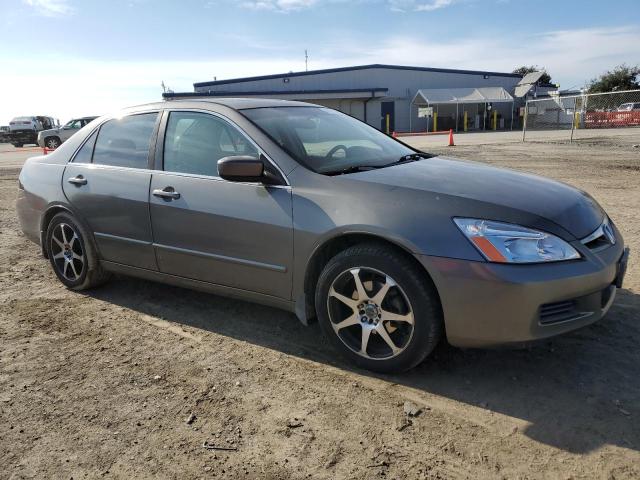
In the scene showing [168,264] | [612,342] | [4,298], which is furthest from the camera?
[4,298]

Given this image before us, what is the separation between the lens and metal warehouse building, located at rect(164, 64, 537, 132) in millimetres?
42719

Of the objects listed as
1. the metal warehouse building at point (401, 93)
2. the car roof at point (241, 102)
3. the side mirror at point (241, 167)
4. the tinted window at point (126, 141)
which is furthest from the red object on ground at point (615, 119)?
the side mirror at point (241, 167)

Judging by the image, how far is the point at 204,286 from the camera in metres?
3.68

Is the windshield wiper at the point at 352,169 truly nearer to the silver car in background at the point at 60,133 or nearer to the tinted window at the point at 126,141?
the tinted window at the point at 126,141

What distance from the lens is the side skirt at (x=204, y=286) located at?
3340mm

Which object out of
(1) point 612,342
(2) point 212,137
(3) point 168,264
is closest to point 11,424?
(3) point 168,264

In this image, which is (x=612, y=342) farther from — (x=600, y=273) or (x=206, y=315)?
(x=206, y=315)

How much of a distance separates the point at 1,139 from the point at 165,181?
47.9 m

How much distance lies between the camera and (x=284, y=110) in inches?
155

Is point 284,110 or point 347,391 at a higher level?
point 284,110

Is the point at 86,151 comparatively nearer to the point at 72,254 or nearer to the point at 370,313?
the point at 72,254

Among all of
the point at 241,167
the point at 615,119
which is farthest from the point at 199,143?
the point at 615,119

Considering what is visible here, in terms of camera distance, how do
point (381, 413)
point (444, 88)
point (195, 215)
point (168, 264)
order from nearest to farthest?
point (381, 413) < point (195, 215) < point (168, 264) < point (444, 88)

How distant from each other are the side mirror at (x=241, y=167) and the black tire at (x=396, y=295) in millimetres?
727
